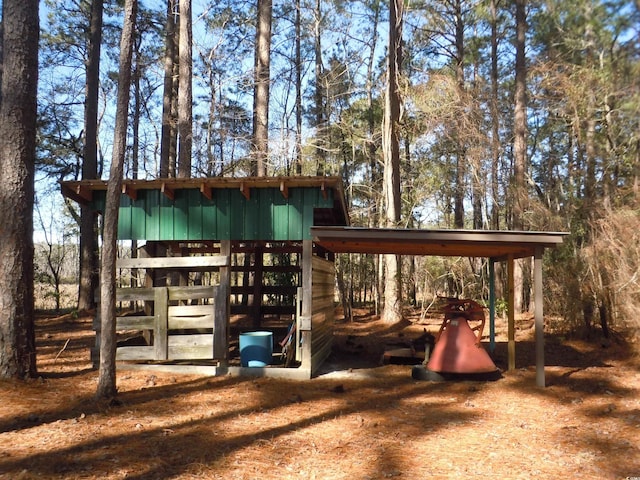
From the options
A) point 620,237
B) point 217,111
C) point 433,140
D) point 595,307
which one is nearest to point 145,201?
point 620,237

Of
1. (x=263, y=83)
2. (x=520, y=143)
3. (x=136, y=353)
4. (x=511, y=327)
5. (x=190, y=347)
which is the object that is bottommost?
(x=136, y=353)

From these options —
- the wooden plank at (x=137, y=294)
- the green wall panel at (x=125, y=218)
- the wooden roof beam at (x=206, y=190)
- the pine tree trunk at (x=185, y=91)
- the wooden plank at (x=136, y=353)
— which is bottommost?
the wooden plank at (x=136, y=353)

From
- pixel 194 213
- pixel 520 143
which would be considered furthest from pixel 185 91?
pixel 520 143

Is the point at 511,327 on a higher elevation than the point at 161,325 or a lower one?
lower

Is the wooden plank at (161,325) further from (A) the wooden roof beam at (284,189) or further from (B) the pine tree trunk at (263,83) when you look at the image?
(B) the pine tree trunk at (263,83)

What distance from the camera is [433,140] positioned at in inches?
670

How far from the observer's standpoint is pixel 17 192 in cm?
691

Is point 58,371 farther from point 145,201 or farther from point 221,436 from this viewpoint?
point 221,436

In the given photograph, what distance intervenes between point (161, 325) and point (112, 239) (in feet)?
7.38

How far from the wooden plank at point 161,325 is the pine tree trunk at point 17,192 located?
1.75m

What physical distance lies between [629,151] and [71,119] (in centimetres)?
2213

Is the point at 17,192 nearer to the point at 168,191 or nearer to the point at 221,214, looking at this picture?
the point at 168,191

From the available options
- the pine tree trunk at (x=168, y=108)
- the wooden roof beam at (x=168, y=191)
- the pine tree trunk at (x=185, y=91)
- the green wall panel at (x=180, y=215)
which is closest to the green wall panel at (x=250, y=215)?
the green wall panel at (x=180, y=215)

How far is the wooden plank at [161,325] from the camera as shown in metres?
7.96
